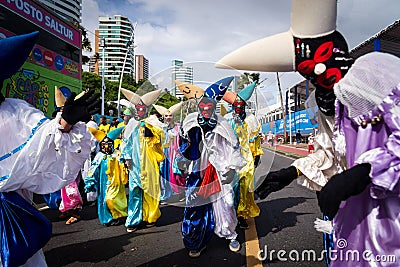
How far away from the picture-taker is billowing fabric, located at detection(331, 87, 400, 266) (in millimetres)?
1335

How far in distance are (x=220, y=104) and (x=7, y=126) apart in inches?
82.4

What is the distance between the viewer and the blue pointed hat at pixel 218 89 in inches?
109

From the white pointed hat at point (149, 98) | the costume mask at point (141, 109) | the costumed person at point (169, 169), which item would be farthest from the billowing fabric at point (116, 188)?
the white pointed hat at point (149, 98)

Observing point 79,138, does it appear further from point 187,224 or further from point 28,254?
point 187,224

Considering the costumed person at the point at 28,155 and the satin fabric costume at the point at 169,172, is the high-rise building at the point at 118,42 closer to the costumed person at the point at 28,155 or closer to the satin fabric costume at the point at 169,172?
the satin fabric costume at the point at 169,172

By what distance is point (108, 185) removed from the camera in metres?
4.93

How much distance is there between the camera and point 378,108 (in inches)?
56.2

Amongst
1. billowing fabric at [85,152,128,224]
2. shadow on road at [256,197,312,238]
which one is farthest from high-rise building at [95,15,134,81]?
shadow on road at [256,197,312,238]

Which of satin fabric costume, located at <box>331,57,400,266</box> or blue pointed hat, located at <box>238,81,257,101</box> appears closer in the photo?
satin fabric costume, located at <box>331,57,400,266</box>

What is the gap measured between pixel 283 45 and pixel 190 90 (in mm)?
1335

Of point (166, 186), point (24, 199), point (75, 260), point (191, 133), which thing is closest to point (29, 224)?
point (24, 199)

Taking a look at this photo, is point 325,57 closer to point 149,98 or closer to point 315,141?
point 315,141

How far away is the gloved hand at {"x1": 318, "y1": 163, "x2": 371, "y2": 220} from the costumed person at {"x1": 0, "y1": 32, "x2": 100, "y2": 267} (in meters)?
1.34

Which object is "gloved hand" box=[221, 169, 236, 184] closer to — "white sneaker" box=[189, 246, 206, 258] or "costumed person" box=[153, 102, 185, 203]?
"white sneaker" box=[189, 246, 206, 258]
